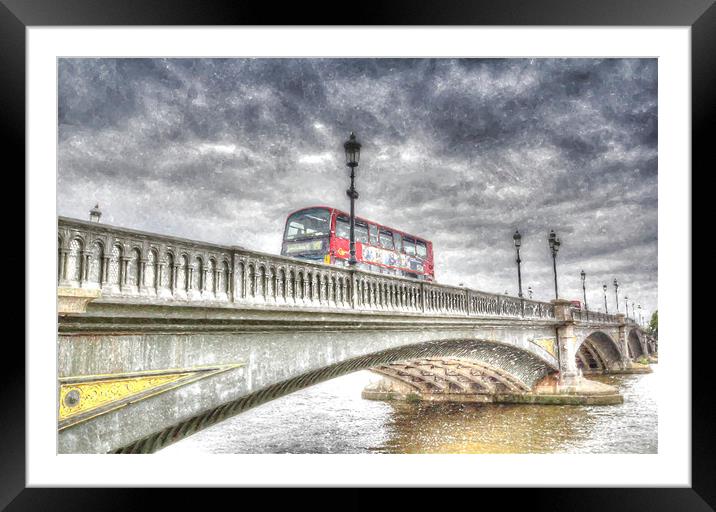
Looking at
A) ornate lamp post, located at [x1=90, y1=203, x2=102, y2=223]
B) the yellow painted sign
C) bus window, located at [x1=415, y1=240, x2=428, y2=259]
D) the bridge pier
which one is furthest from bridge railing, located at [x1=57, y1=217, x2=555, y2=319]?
the bridge pier

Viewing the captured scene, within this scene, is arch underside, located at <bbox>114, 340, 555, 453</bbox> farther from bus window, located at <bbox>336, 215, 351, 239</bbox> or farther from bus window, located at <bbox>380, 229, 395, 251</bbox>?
bus window, located at <bbox>336, 215, 351, 239</bbox>

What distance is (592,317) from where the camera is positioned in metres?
16.4

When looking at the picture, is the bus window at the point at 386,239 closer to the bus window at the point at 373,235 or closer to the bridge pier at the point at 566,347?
the bus window at the point at 373,235

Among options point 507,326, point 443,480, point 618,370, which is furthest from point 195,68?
point 618,370

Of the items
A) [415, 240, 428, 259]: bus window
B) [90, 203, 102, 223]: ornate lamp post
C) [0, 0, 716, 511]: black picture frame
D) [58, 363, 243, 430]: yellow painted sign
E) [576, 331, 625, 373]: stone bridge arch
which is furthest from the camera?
[576, 331, 625, 373]: stone bridge arch

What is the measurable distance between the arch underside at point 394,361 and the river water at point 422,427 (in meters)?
0.96

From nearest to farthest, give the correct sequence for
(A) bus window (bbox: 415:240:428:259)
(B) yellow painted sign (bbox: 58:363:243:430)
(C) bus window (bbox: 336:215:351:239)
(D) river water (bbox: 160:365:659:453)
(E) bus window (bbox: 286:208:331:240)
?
(B) yellow painted sign (bbox: 58:363:243:430) → (D) river water (bbox: 160:365:659:453) → (E) bus window (bbox: 286:208:331:240) → (C) bus window (bbox: 336:215:351:239) → (A) bus window (bbox: 415:240:428:259)

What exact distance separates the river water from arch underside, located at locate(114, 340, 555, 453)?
37.7 inches

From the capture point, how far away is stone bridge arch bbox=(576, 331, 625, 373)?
20441 mm

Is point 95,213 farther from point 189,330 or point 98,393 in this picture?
point 98,393

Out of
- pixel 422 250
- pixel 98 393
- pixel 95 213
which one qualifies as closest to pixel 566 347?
pixel 422 250

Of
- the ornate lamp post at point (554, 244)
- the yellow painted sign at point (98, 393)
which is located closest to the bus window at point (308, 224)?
the ornate lamp post at point (554, 244)

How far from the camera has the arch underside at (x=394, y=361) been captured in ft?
14.8
